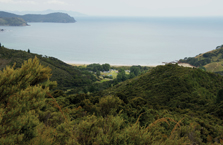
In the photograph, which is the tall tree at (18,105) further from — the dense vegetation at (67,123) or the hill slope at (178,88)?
the hill slope at (178,88)

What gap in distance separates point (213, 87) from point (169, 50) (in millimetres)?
69455

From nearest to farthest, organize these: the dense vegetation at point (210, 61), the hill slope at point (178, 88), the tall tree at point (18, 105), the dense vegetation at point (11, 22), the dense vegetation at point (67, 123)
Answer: the tall tree at point (18, 105)
the dense vegetation at point (67, 123)
the hill slope at point (178, 88)
the dense vegetation at point (210, 61)
the dense vegetation at point (11, 22)

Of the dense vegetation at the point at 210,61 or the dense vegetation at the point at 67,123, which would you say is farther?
the dense vegetation at the point at 210,61

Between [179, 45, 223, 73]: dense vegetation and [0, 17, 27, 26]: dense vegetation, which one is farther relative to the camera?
[0, 17, 27, 26]: dense vegetation

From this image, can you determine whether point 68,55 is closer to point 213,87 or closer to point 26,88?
point 213,87

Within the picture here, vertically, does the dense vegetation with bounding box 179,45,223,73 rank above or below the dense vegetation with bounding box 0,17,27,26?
below

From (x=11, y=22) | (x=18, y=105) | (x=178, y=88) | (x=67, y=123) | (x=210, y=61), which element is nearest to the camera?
(x=18, y=105)

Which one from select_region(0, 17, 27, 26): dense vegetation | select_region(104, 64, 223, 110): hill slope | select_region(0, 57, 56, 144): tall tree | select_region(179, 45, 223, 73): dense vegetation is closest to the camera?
select_region(0, 57, 56, 144): tall tree

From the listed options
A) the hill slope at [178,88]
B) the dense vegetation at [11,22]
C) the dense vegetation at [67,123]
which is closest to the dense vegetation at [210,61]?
the hill slope at [178,88]

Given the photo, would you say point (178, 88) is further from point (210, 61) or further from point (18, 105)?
point (210, 61)

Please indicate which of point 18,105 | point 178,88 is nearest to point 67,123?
point 18,105

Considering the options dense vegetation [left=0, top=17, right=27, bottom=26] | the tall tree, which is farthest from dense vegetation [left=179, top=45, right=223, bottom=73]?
dense vegetation [left=0, top=17, right=27, bottom=26]

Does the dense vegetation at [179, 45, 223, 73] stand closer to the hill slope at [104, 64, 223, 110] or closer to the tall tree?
the hill slope at [104, 64, 223, 110]

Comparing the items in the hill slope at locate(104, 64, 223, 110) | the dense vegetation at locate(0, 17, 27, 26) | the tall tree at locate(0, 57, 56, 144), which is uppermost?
the dense vegetation at locate(0, 17, 27, 26)
